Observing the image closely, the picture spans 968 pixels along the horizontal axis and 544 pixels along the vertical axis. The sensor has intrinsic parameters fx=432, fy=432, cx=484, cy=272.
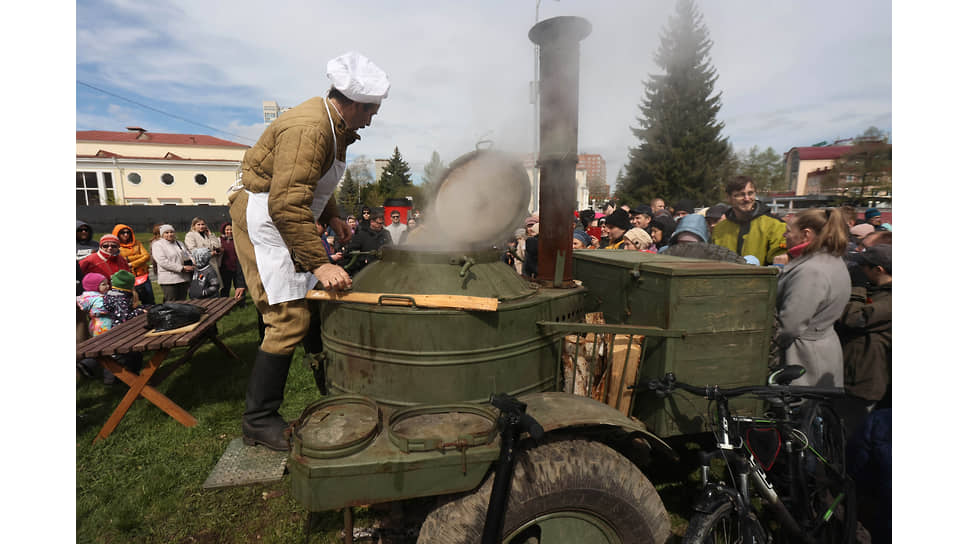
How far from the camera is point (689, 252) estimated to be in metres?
3.72

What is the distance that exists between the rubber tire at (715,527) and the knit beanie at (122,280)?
656 cm

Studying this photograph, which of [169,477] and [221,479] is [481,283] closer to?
[221,479]

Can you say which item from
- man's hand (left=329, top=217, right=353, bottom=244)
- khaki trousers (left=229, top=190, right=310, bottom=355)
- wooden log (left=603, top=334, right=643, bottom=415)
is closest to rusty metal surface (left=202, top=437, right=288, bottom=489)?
khaki trousers (left=229, top=190, right=310, bottom=355)

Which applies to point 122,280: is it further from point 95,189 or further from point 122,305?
point 95,189

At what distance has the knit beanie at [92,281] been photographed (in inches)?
211

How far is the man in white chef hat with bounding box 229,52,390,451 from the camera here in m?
2.43

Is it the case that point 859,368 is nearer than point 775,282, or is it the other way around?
point 775,282

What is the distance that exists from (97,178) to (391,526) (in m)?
65.9

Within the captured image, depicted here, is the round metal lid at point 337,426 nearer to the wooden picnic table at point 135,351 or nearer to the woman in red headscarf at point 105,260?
the wooden picnic table at point 135,351

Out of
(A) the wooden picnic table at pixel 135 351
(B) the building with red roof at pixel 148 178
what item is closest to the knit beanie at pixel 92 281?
(A) the wooden picnic table at pixel 135 351

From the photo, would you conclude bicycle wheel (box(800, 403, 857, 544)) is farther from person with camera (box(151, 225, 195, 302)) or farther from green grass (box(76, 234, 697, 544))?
person with camera (box(151, 225, 195, 302))

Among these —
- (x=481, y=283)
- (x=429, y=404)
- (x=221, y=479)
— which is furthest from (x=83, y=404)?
(x=481, y=283)

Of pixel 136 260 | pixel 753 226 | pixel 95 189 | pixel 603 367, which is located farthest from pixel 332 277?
pixel 95 189

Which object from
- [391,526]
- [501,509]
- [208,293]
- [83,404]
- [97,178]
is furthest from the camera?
[97,178]
